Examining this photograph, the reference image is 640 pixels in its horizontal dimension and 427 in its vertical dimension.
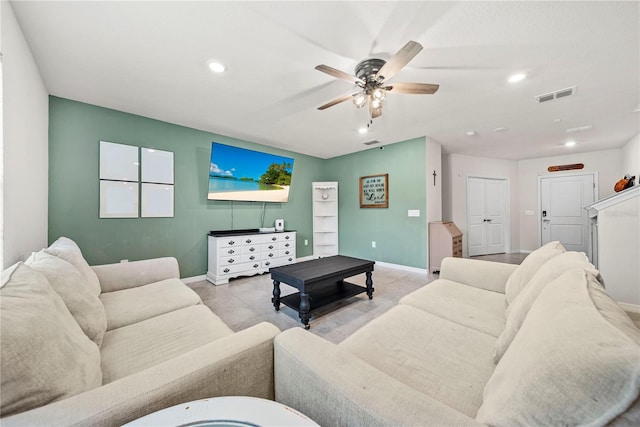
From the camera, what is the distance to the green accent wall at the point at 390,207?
4.22 meters

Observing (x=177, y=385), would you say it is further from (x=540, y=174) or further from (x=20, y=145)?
(x=540, y=174)

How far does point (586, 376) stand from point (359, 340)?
91 cm

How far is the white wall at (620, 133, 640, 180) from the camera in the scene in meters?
3.91

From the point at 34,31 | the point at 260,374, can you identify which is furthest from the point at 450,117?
the point at 34,31

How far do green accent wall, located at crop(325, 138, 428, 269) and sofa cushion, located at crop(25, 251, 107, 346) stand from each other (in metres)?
4.20

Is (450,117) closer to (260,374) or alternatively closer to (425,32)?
(425,32)

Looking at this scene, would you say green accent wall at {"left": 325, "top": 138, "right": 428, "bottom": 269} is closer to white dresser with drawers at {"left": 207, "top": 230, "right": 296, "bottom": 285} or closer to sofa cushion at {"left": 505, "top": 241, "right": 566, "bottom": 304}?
white dresser with drawers at {"left": 207, "top": 230, "right": 296, "bottom": 285}

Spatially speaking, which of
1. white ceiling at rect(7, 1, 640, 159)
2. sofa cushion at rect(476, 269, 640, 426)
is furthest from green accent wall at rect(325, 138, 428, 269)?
sofa cushion at rect(476, 269, 640, 426)

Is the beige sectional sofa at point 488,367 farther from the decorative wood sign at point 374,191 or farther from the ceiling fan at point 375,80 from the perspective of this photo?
the decorative wood sign at point 374,191

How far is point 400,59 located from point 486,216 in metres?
5.53

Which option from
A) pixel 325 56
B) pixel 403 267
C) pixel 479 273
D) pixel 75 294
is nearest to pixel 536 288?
pixel 479 273

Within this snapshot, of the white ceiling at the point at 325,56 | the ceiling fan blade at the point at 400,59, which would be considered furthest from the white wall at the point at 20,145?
the ceiling fan blade at the point at 400,59

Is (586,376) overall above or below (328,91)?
below

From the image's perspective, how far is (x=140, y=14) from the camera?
5.14ft
